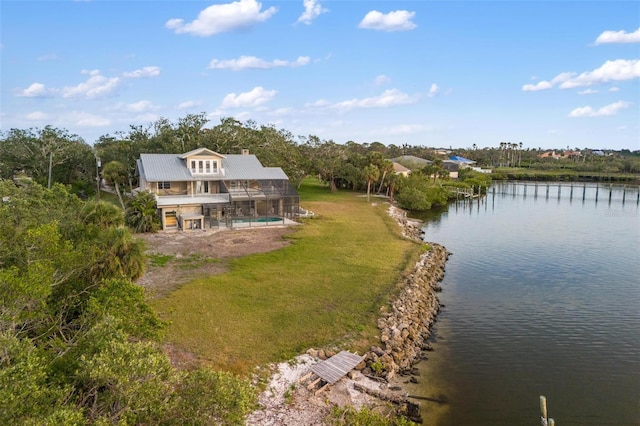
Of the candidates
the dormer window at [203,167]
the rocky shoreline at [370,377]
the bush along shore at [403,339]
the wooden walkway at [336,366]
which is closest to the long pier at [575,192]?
the dormer window at [203,167]

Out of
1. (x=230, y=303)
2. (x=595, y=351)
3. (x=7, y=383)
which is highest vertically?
(x=7, y=383)

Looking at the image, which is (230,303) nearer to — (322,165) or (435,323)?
(435,323)

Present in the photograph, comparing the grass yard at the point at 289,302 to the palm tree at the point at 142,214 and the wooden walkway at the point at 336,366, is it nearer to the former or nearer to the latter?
the wooden walkway at the point at 336,366

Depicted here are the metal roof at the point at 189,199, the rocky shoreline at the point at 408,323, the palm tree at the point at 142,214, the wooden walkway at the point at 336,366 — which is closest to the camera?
the wooden walkway at the point at 336,366

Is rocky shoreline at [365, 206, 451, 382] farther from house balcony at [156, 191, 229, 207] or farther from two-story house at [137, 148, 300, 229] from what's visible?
house balcony at [156, 191, 229, 207]

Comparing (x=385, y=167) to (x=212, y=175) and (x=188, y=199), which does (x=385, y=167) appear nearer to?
(x=212, y=175)

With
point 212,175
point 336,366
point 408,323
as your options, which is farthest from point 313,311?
point 212,175

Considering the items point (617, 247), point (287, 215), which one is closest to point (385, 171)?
point (287, 215)
